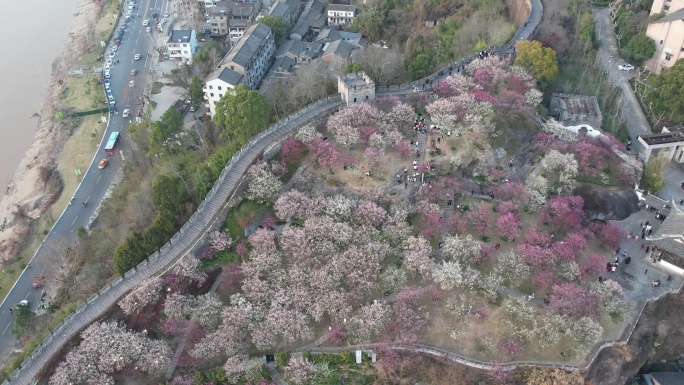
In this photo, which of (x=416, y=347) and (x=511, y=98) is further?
(x=511, y=98)

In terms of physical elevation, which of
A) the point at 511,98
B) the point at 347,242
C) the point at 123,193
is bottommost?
the point at 123,193

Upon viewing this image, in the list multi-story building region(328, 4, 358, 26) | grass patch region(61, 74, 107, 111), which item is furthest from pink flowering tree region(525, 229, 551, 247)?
grass patch region(61, 74, 107, 111)

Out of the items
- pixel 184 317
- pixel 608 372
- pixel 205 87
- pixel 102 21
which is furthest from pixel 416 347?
pixel 102 21

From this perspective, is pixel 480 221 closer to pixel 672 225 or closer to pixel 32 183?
pixel 672 225

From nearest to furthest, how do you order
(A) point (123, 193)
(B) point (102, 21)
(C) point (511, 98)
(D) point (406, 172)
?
(D) point (406, 172) → (C) point (511, 98) → (A) point (123, 193) → (B) point (102, 21)

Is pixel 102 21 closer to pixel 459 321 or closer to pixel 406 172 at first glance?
pixel 406 172

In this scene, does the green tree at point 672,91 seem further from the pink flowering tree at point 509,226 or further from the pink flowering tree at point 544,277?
the pink flowering tree at point 544,277

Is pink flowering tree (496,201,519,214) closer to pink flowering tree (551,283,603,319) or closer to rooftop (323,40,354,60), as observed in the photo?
pink flowering tree (551,283,603,319)

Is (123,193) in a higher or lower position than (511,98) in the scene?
lower
